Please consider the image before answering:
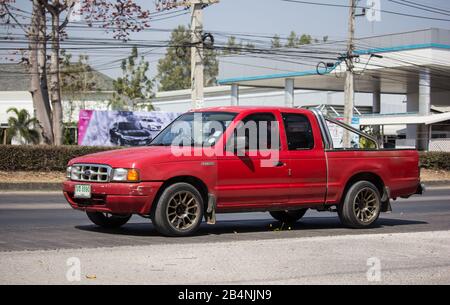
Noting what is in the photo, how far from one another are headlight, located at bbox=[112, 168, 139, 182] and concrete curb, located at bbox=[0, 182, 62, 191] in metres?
14.5

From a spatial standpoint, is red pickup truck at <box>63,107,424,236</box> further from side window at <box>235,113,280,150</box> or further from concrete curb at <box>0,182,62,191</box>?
concrete curb at <box>0,182,62,191</box>

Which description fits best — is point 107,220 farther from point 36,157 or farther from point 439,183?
point 439,183

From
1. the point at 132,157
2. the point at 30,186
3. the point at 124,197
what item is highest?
the point at 132,157

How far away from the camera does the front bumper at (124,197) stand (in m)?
10.2

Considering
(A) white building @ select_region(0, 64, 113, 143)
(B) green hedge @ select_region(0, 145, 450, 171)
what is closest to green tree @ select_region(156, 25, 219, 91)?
(A) white building @ select_region(0, 64, 113, 143)

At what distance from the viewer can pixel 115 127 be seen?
36281 millimetres

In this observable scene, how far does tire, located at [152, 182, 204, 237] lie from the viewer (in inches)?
410

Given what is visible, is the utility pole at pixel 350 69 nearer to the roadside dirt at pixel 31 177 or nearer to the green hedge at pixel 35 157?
the green hedge at pixel 35 157

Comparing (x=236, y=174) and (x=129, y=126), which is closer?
(x=236, y=174)

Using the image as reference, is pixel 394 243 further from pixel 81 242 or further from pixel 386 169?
pixel 81 242

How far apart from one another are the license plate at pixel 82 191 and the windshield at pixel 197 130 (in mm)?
1401

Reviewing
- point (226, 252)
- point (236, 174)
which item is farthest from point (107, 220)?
point (226, 252)

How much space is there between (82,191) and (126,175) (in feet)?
2.52

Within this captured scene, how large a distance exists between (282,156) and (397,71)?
39567 millimetres
